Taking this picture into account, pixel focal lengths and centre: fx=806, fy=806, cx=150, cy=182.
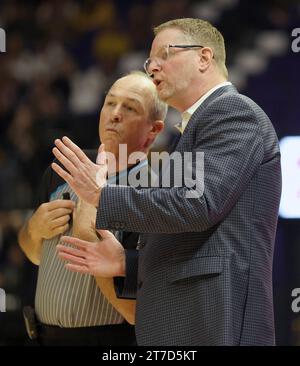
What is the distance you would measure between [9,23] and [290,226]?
10.4ft

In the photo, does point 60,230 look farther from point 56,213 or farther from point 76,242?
point 76,242

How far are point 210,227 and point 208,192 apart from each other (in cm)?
12

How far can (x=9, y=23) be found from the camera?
6770 mm

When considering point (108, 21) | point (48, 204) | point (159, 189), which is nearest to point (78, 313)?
point (48, 204)

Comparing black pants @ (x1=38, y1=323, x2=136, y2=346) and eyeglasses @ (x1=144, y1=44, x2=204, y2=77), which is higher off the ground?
eyeglasses @ (x1=144, y1=44, x2=204, y2=77)

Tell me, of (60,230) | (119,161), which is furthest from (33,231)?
(119,161)

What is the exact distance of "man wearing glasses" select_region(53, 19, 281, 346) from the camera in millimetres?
2223

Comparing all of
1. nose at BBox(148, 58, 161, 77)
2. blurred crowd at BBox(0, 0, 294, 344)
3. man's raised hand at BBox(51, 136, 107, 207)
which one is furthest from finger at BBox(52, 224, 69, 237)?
blurred crowd at BBox(0, 0, 294, 344)

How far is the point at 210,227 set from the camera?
2.28 metres

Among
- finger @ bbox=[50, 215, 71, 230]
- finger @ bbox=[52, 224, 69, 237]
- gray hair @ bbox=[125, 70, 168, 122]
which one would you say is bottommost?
finger @ bbox=[52, 224, 69, 237]

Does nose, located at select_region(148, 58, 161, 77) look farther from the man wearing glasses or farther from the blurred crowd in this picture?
the blurred crowd

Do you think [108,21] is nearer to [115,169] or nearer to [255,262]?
[115,169]

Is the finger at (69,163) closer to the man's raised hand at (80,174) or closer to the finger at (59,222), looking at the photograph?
the man's raised hand at (80,174)

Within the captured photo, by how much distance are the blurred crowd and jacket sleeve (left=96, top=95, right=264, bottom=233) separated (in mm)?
2568
